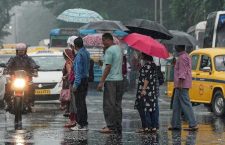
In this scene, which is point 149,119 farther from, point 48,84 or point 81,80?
point 48,84

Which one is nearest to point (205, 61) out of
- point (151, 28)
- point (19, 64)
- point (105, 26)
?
point (151, 28)

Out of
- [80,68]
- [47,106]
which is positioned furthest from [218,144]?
[47,106]

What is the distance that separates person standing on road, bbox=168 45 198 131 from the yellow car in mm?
3943

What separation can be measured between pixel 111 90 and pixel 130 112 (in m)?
5.79

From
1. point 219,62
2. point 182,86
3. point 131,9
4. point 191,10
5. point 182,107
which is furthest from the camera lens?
point 131,9

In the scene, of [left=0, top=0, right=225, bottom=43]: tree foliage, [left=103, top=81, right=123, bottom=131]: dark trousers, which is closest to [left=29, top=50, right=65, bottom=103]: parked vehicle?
[left=103, top=81, right=123, bottom=131]: dark trousers

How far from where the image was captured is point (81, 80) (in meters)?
13.0

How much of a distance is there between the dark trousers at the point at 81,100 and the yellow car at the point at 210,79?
5.07 metres

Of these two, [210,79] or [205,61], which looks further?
[205,61]

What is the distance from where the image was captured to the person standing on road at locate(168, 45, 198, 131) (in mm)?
13430

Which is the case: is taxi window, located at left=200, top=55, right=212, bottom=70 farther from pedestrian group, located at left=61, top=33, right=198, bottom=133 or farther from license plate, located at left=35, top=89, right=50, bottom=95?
pedestrian group, located at left=61, top=33, right=198, bottom=133

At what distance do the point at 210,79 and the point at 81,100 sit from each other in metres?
5.55

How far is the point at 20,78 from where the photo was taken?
1398cm

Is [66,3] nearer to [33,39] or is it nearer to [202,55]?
[202,55]
